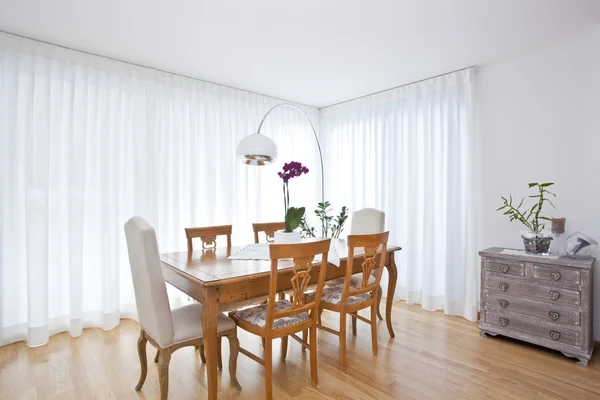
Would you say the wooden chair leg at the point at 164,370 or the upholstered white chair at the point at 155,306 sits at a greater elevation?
the upholstered white chair at the point at 155,306

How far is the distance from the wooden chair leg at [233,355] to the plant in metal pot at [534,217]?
2.61 meters

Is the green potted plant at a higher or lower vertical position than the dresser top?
higher

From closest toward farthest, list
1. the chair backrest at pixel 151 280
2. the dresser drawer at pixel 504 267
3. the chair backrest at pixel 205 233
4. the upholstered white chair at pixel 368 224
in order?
the chair backrest at pixel 151 280 < the dresser drawer at pixel 504 267 < the chair backrest at pixel 205 233 < the upholstered white chair at pixel 368 224

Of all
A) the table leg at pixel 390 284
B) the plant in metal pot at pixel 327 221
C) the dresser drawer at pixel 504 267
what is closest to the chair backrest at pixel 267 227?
the plant in metal pot at pixel 327 221

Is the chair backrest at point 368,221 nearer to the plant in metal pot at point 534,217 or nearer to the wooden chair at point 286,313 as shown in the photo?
the plant in metal pot at point 534,217

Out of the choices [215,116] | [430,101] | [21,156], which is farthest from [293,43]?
[21,156]

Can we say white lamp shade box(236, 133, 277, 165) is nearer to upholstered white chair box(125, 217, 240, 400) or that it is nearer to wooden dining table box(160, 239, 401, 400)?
A: wooden dining table box(160, 239, 401, 400)

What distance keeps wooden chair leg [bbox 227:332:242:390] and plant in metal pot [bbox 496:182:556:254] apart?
261 cm

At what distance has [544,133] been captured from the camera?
3.22 m

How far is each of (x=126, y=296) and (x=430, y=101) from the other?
159 inches

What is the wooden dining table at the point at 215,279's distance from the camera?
1987 millimetres

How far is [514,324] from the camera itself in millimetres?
2928

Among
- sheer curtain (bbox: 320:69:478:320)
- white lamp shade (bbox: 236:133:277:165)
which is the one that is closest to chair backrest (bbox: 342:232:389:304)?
white lamp shade (bbox: 236:133:277:165)

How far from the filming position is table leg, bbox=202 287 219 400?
6.48ft
